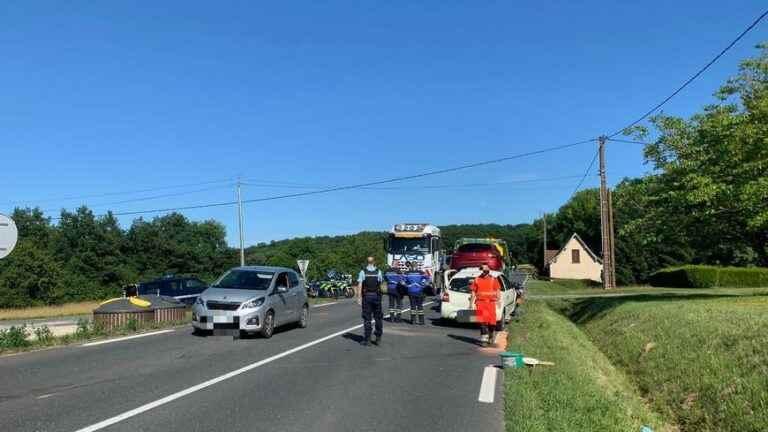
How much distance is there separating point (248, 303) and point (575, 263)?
73625 mm

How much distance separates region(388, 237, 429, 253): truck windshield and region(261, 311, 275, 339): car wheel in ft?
56.4

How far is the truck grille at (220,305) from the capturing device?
1416cm

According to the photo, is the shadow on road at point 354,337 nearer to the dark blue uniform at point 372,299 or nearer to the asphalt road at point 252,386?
the asphalt road at point 252,386

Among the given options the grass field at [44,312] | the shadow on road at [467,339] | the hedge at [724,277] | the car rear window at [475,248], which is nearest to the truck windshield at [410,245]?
the car rear window at [475,248]

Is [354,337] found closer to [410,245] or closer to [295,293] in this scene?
[295,293]

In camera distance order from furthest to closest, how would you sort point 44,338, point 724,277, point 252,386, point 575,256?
point 575,256 < point 724,277 < point 44,338 < point 252,386

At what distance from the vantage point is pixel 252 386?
8.55m

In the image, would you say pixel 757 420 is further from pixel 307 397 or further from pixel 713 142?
→ pixel 713 142

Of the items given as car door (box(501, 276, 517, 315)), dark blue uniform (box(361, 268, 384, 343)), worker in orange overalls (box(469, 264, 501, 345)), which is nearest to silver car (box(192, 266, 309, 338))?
dark blue uniform (box(361, 268, 384, 343))

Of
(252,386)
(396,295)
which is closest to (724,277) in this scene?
(396,295)

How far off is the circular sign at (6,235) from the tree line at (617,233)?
1585 cm

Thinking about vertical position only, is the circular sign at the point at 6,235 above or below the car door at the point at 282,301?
above

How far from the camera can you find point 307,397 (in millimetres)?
7891

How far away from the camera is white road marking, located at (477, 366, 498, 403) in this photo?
796 centimetres
